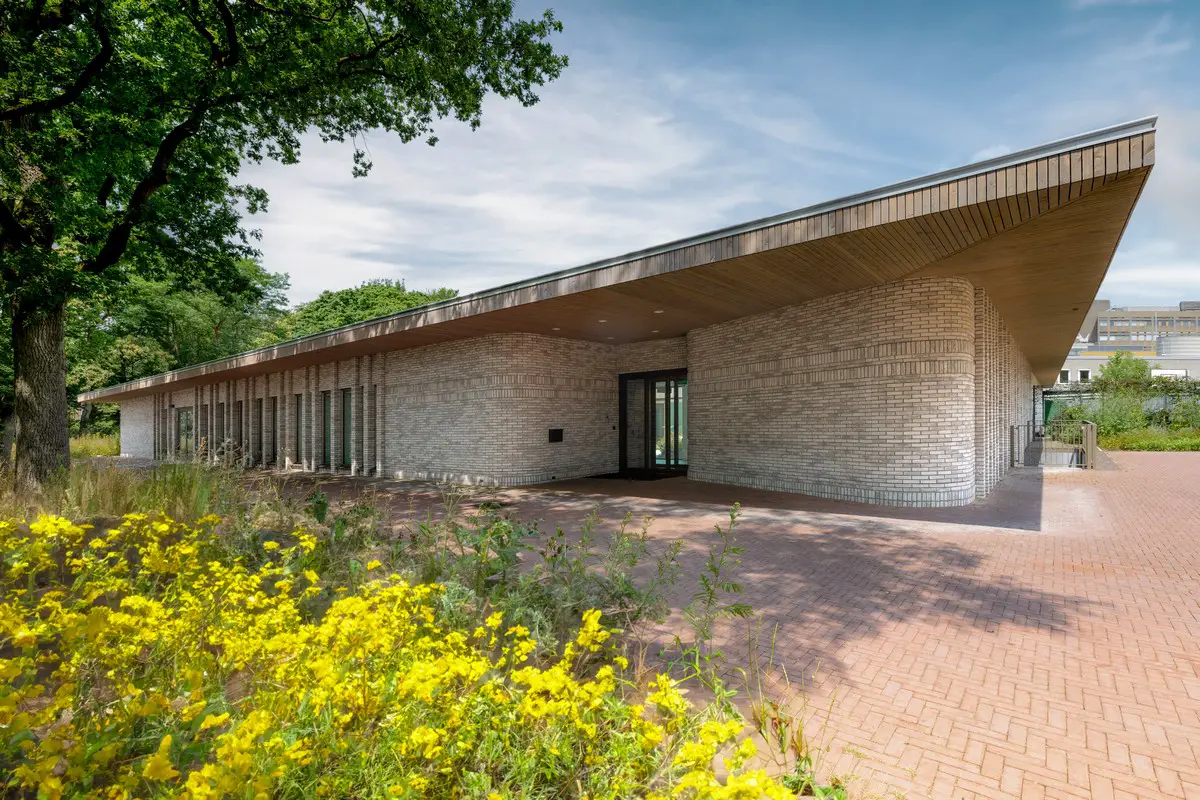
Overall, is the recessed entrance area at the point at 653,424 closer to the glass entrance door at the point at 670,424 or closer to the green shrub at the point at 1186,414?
the glass entrance door at the point at 670,424

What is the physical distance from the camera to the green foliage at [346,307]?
4416 cm

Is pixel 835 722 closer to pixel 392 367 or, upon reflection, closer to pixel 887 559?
pixel 887 559

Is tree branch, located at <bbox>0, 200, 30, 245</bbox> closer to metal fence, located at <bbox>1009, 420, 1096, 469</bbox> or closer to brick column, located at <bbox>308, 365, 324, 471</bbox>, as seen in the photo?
brick column, located at <bbox>308, 365, 324, 471</bbox>

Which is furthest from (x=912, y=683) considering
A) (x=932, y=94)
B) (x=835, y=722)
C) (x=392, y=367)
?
(x=392, y=367)

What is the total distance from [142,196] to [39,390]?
361cm

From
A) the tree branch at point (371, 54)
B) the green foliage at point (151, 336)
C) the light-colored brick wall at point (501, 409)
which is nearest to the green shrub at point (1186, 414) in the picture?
the light-colored brick wall at point (501, 409)

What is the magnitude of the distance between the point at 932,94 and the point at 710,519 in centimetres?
704

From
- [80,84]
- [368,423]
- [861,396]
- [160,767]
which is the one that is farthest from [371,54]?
[368,423]

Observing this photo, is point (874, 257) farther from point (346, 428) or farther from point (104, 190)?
point (346, 428)

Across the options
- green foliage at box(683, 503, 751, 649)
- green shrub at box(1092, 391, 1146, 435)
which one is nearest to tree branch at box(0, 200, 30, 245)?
green foliage at box(683, 503, 751, 649)

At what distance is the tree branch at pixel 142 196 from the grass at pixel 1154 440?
3290 centimetres

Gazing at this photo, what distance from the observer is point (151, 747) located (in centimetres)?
221

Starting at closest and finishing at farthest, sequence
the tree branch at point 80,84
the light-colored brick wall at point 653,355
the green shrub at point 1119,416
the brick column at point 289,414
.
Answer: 1. the tree branch at point 80,84
2. the light-colored brick wall at point 653,355
3. the brick column at point 289,414
4. the green shrub at point 1119,416

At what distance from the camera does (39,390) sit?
883cm
